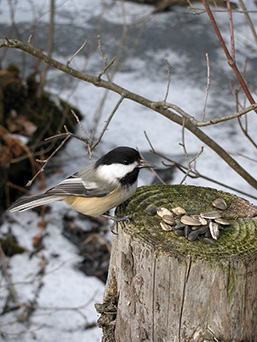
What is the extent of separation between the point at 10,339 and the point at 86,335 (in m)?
0.68

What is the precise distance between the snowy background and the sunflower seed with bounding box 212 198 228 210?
2.51 ft

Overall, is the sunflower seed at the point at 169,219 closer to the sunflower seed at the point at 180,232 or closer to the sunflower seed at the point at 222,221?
the sunflower seed at the point at 180,232

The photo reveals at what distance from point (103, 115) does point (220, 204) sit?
12.8ft

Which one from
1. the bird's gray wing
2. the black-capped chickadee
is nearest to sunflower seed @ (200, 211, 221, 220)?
the black-capped chickadee

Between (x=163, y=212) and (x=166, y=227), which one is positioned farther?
(x=163, y=212)

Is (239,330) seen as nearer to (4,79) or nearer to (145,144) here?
(145,144)

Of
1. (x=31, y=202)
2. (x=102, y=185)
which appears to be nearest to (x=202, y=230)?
(x=102, y=185)

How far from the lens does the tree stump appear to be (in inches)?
83.9

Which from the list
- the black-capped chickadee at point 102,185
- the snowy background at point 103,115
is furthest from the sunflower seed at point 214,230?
the snowy background at point 103,115

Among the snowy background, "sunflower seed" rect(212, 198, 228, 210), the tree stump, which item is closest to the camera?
the tree stump

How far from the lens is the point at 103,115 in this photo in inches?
245

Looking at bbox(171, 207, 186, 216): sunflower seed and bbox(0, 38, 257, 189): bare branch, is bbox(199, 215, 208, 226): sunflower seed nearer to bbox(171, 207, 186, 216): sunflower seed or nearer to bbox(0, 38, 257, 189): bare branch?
bbox(171, 207, 186, 216): sunflower seed

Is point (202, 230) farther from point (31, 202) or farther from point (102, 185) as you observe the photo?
point (31, 202)

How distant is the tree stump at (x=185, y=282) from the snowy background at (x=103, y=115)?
1185 mm
